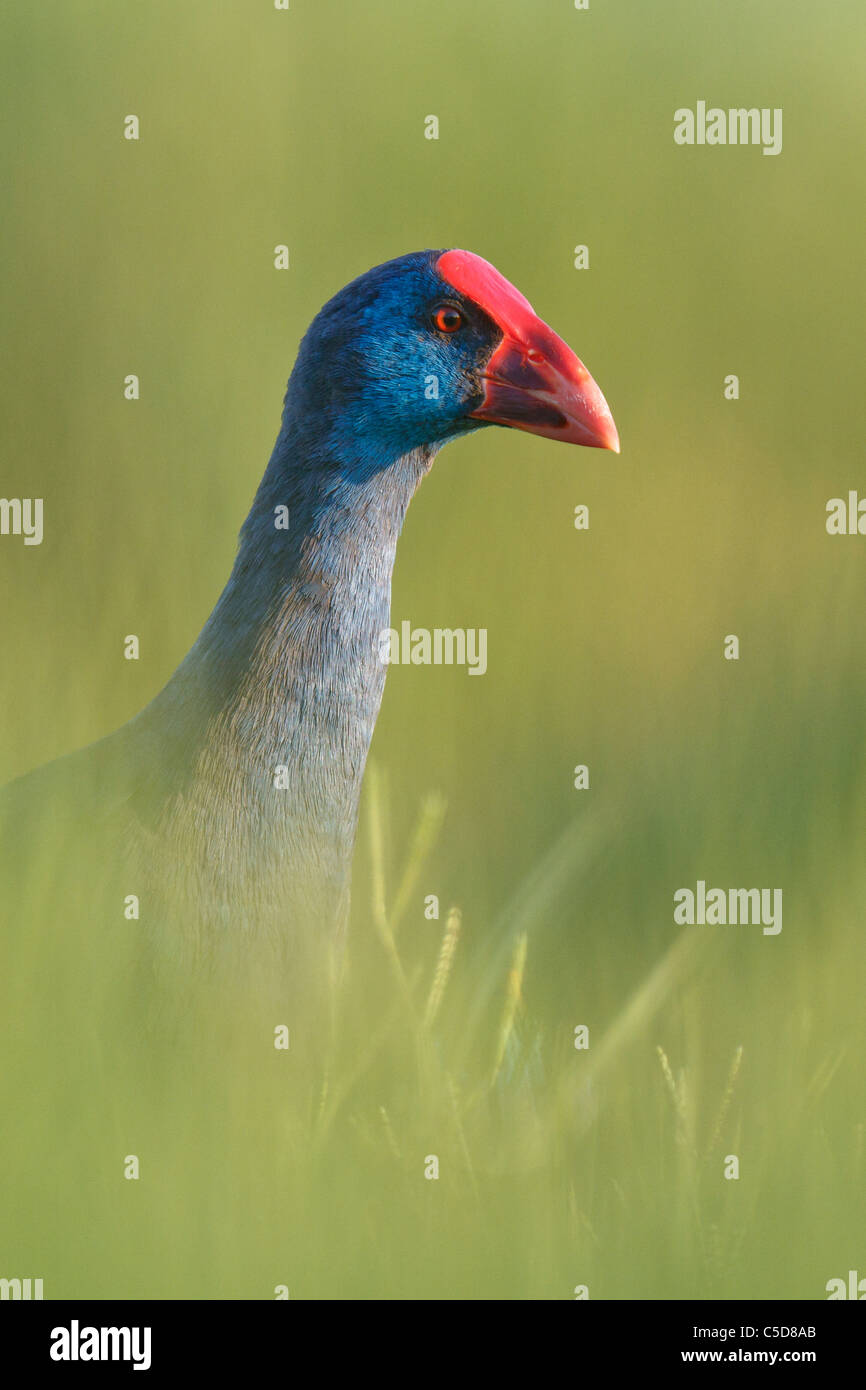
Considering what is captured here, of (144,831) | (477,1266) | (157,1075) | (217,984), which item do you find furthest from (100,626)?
(477,1266)

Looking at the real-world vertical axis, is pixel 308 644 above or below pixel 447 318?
below

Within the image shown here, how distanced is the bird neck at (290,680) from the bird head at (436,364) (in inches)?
3.4

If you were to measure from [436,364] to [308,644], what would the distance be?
544 mm

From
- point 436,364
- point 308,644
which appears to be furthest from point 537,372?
point 308,644

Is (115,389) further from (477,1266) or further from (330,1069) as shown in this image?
(477,1266)

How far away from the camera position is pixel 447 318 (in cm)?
245

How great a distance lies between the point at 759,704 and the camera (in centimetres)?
285

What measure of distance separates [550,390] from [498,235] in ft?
4.39

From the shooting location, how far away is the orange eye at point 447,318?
2.45m

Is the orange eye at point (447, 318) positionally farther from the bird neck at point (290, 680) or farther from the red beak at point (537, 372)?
the bird neck at point (290, 680)

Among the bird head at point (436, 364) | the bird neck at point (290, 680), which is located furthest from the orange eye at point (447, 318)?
the bird neck at point (290, 680)

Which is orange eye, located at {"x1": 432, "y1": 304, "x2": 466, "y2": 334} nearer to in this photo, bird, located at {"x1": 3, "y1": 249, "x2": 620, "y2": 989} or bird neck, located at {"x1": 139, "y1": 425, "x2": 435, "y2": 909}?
bird, located at {"x1": 3, "y1": 249, "x2": 620, "y2": 989}

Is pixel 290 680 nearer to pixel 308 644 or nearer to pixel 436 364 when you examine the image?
pixel 308 644

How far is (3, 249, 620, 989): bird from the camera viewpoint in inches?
88.4
